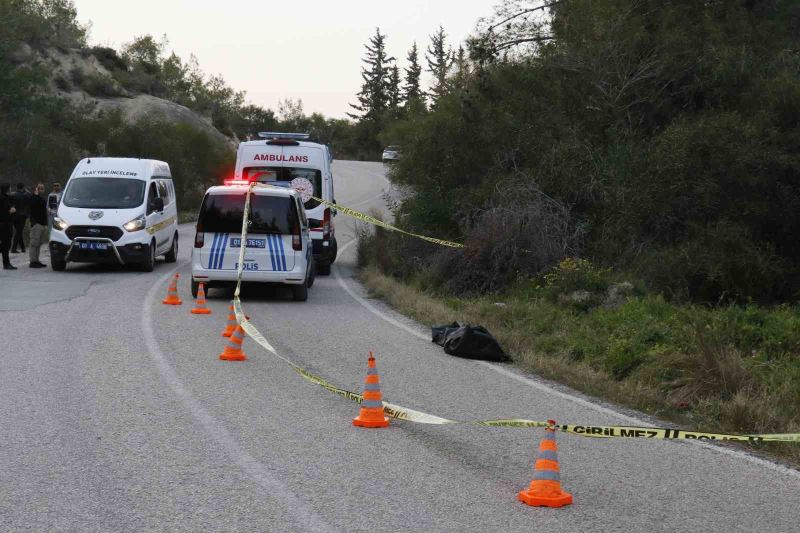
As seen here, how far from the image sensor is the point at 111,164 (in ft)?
70.5

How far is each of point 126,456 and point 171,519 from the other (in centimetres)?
143

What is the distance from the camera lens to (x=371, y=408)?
7.97 m

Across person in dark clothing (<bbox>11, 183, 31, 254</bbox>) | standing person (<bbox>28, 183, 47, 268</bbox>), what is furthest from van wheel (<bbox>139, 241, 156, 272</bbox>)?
person in dark clothing (<bbox>11, 183, 31, 254</bbox>)

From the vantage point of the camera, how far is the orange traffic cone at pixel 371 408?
791 centimetres

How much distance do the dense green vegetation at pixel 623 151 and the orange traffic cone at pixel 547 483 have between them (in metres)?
10.6

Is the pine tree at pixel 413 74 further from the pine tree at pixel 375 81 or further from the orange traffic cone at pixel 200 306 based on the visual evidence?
the orange traffic cone at pixel 200 306

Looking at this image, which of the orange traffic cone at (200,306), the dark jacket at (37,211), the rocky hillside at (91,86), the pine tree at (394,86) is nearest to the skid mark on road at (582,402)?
the orange traffic cone at (200,306)

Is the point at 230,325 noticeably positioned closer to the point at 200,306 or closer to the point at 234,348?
the point at 234,348

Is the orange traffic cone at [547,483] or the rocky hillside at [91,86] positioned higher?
the rocky hillside at [91,86]

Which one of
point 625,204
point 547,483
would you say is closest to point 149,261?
point 625,204

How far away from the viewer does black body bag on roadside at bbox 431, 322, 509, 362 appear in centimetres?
1165

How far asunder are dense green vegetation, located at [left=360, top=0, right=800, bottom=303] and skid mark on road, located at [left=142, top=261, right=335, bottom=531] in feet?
26.9

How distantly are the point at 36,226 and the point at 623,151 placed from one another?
39.8ft

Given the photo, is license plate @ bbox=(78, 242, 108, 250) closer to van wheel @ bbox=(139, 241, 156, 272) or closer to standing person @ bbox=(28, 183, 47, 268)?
van wheel @ bbox=(139, 241, 156, 272)
